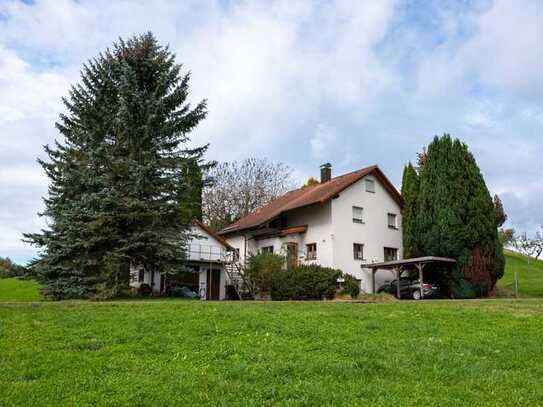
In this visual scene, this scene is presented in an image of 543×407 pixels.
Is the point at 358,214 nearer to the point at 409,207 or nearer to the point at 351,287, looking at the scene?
the point at 409,207

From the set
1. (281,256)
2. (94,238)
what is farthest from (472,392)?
(281,256)

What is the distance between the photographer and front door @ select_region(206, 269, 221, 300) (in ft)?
114

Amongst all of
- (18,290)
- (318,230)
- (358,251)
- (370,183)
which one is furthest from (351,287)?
(18,290)

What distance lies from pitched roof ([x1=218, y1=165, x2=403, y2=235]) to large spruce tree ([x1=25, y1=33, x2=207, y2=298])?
28.4 ft

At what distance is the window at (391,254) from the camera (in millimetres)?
33188

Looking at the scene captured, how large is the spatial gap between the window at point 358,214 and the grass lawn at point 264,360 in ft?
66.7

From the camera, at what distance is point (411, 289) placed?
28.4 meters

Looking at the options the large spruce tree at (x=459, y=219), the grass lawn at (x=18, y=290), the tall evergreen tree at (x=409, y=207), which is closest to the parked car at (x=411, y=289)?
the large spruce tree at (x=459, y=219)

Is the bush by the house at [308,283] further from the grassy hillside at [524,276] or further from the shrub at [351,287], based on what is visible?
the grassy hillside at [524,276]

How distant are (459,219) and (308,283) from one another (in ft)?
29.9

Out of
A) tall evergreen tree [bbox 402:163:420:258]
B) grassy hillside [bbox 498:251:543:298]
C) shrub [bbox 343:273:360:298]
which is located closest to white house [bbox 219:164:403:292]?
tall evergreen tree [bbox 402:163:420:258]

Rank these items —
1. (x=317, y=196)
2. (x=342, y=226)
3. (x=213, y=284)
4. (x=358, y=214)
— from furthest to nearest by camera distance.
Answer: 1. (x=213, y=284)
2. (x=358, y=214)
3. (x=317, y=196)
4. (x=342, y=226)

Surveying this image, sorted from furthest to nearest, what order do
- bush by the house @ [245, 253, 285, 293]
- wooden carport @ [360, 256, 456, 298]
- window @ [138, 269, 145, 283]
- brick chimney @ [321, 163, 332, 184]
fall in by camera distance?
brick chimney @ [321, 163, 332, 184]
window @ [138, 269, 145, 283]
bush by the house @ [245, 253, 285, 293]
wooden carport @ [360, 256, 456, 298]

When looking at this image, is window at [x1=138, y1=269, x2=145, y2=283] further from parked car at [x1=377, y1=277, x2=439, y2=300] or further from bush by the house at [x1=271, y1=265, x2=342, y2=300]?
parked car at [x1=377, y1=277, x2=439, y2=300]
